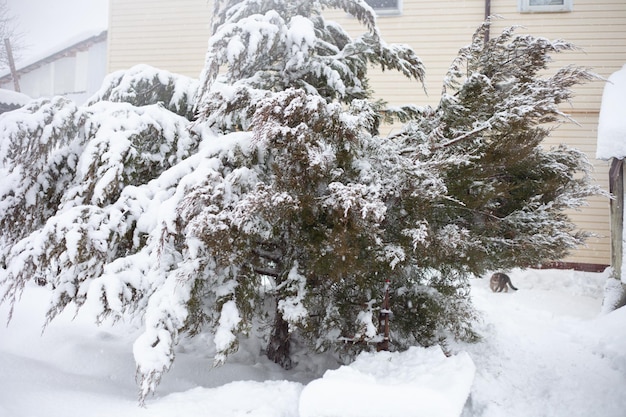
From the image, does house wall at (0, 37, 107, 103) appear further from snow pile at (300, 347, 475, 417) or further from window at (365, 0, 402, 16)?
snow pile at (300, 347, 475, 417)

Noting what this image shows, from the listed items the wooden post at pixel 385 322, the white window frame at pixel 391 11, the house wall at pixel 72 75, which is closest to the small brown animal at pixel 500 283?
the wooden post at pixel 385 322

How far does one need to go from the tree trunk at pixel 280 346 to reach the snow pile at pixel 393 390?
1162 mm

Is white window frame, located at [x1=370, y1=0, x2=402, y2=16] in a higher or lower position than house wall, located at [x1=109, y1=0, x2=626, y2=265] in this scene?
higher

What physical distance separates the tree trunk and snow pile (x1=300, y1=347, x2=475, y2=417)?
1162 mm

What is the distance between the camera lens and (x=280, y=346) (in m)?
4.63

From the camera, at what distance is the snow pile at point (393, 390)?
273 centimetres

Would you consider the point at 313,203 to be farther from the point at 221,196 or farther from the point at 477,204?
the point at 477,204

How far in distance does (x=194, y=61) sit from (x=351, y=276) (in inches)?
334

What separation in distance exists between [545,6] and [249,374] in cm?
927

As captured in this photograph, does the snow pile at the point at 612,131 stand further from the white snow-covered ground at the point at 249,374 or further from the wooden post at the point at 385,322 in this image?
the wooden post at the point at 385,322

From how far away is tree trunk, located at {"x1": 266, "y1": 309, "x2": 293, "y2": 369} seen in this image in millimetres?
4571

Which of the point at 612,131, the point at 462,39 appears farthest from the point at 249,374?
the point at 462,39

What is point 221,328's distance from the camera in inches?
135

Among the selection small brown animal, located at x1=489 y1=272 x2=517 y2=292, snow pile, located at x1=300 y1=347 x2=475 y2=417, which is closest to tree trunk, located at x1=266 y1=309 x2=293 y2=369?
snow pile, located at x1=300 y1=347 x2=475 y2=417
